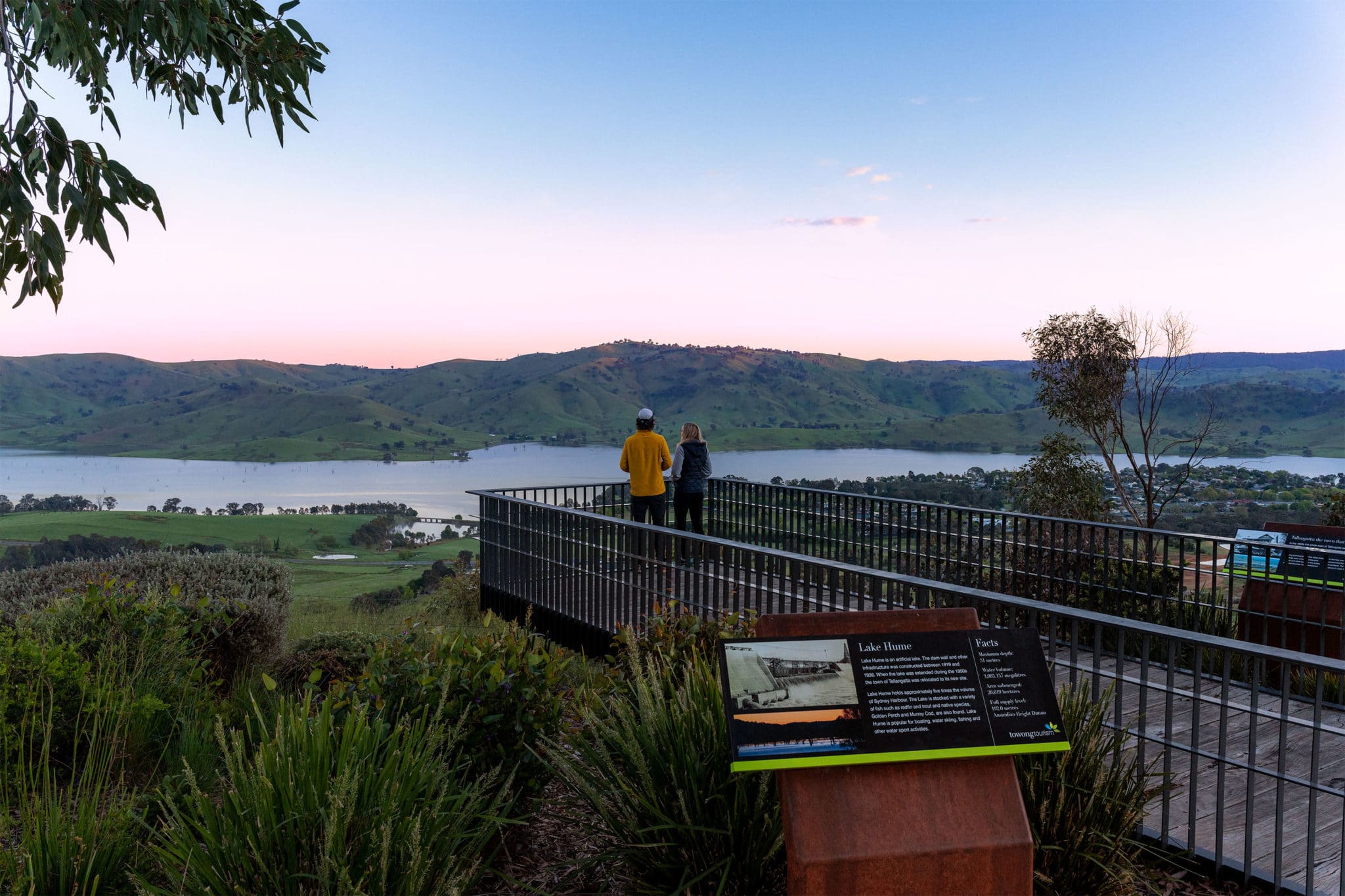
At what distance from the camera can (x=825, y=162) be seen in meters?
22.4

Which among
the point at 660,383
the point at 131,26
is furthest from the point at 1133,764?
the point at 660,383

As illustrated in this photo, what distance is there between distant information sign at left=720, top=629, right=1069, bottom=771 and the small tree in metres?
12.0

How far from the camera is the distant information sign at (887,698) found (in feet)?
9.00

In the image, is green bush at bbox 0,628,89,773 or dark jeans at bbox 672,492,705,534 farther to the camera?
dark jeans at bbox 672,492,705,534

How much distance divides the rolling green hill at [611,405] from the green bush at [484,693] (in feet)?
47.2

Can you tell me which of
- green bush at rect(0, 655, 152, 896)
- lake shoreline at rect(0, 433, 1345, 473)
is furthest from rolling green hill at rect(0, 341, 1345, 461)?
green bush at rect(0, 655, 152, 896)

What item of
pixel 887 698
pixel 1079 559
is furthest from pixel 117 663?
pixel 1079 559

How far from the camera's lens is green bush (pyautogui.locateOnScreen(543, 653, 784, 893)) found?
10.2 feet

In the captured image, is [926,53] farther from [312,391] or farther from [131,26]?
[312,391]

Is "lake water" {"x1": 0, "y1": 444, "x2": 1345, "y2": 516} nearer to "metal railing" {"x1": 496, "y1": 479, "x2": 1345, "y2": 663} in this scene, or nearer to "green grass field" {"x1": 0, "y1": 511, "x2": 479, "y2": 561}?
"green grass field" {"x1": 0, "y1": 511, "x2": 479, "y2": 561}

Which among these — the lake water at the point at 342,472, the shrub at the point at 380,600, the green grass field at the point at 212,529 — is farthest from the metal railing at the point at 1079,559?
the green grass field at the point at 212,529

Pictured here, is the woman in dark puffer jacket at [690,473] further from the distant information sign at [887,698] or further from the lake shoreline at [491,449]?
the distant information sign at [887,698]

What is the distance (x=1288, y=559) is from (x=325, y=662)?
7.80 m

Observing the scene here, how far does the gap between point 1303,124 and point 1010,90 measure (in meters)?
5.80
